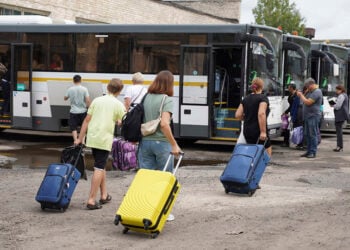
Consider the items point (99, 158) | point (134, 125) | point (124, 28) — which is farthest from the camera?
point (124, 28)

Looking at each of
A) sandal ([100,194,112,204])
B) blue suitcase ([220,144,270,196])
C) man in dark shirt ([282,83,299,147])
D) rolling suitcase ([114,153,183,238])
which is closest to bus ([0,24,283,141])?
man in dark shirt ([282,83,299,147])

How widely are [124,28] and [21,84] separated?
3405 millimetres

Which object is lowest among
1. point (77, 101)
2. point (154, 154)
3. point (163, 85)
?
point (154, 154)

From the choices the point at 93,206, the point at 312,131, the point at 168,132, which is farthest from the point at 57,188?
the point at 312,131

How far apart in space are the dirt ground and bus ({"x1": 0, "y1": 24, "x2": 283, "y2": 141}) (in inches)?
182

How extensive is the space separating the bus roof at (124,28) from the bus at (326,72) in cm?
640

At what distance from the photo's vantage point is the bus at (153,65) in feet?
53.3

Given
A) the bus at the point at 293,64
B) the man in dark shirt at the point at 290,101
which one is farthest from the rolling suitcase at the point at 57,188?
the bus at the point at 293,64

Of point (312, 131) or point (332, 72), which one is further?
point (332, 72)

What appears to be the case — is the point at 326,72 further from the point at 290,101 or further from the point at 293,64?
the point at 290,101

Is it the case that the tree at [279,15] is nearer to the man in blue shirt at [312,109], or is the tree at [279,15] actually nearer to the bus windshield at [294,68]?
the bus windshield at [294,68]

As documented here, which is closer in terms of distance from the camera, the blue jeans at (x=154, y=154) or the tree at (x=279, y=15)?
the blue jeans at (x=154, y=154)

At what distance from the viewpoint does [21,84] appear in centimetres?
1819

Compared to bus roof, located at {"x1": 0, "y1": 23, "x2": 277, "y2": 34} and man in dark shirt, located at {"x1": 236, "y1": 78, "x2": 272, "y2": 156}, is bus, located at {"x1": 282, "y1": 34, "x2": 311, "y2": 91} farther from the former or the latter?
man in dark shirt, located at {"x1": 236, "y1": 78, "x2": 272, "y2": 156}
